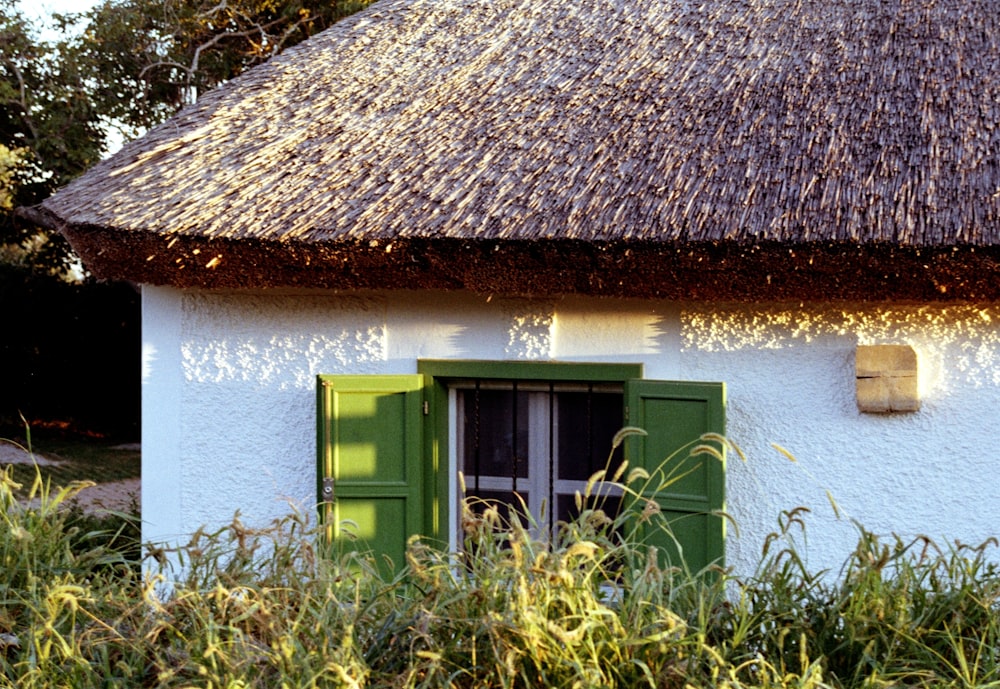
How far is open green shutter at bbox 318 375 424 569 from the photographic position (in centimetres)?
469

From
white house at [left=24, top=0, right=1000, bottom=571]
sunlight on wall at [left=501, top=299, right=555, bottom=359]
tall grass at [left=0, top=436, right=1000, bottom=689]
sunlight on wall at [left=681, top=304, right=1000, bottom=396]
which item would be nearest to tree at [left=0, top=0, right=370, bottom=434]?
white house at [left=24, top=0, right=1000, bottom=571]

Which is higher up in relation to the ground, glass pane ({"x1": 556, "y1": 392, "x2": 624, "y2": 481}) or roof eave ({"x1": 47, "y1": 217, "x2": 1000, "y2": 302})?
roof eave ({"x1": 47, "y1": 217, "x2": 1000, "y2": 302})

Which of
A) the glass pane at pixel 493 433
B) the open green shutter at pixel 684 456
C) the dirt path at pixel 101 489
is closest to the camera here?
the open green shutter at pixel 684 456

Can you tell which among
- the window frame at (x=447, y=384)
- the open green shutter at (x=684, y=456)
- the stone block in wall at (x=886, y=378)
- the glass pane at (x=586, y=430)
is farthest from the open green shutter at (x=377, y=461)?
the stone block in wall at (x=886, y=378)

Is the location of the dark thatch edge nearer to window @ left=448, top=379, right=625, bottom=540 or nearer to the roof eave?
the roof eave

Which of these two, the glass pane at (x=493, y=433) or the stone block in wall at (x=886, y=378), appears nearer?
the stone block in wall at (x=886, y=378)

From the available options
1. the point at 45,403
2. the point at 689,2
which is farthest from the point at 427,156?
the point at 45,403

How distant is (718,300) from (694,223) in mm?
453

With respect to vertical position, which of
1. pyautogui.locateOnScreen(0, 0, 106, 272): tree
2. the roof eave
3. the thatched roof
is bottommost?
the roof eave

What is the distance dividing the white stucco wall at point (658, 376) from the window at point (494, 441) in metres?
0.18

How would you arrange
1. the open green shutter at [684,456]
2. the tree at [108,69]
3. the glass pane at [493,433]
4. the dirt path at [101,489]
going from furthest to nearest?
the tree at [108,69]
the dirt path at [101,489]
the glass pane at [493,433]
the open green shutter at [684,456]

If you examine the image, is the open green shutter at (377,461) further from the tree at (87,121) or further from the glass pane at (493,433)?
the tree at (87,121)

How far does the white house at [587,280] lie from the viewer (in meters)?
4.22

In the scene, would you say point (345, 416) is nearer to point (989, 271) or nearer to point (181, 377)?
point (181, 377)
